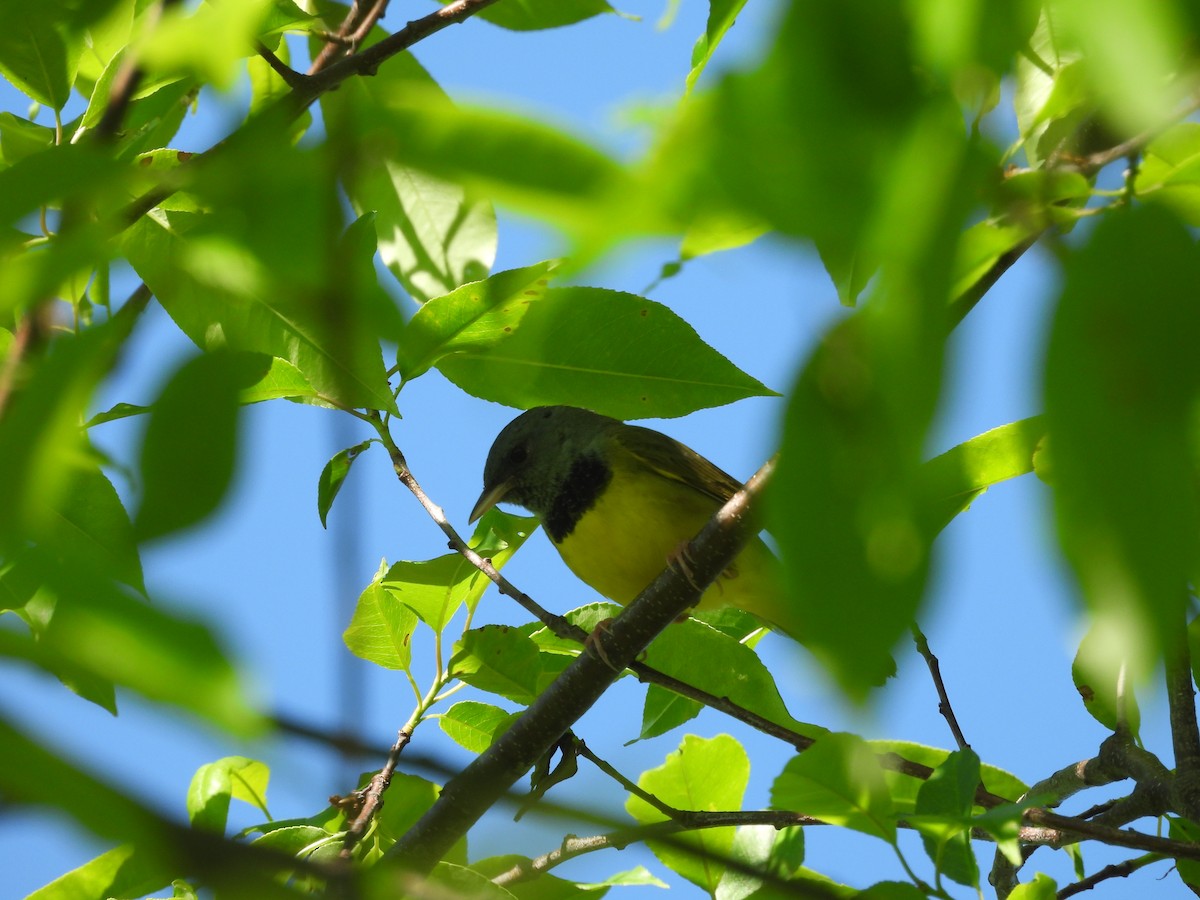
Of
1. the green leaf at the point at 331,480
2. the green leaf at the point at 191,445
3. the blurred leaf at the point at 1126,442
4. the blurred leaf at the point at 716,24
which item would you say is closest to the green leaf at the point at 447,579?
the green leaf at the point at 331,480

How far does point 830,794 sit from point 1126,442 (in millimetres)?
1067

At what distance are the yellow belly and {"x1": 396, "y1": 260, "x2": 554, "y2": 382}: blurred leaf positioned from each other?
5.50ft

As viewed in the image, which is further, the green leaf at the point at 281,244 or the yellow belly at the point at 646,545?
the yellow belly at the point at 646,545

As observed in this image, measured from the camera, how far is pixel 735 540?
206cm

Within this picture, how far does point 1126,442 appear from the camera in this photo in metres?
0.59

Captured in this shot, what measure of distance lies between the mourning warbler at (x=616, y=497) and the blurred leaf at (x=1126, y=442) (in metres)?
3.10

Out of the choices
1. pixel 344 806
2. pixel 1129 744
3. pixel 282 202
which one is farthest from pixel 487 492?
pixel 282 202

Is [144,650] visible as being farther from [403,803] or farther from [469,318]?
[403,803]

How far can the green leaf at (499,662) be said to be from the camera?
9.03 ft

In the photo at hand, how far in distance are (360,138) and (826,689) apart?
0.41 m

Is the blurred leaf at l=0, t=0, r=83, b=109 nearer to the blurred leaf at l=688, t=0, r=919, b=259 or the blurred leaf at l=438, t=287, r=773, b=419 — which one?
the blurred leaf at l=438, t=287, r=773, b=419

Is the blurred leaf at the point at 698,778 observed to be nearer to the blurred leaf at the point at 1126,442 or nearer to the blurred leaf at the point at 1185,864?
the blurred leaf at the point at 1185,864

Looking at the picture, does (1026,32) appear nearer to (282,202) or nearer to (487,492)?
(282,202)

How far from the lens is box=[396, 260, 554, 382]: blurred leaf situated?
2199mm
